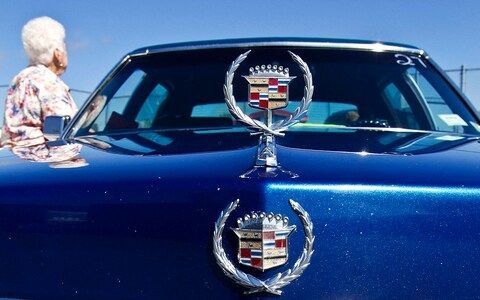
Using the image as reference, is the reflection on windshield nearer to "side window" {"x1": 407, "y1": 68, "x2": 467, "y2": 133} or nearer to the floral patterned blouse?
"side window" {"x1": 407, "y1": 68, "x2": 467, "y2": 133}

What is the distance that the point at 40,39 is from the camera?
14.5 ft

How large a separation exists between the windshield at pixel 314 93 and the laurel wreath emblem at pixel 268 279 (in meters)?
1.16

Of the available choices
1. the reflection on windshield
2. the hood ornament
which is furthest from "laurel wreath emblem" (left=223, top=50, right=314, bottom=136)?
the reflection on windshield

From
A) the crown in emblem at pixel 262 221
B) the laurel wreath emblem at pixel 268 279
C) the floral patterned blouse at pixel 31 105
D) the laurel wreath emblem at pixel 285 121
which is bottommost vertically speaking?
the laurel wreath emblem at pixel 268 279

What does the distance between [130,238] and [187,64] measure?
1477mm

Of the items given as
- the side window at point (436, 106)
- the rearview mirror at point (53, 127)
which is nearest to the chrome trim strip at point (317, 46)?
the side window at point (436, 106)

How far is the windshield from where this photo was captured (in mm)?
2820

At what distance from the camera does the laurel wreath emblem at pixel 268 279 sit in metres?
1.52

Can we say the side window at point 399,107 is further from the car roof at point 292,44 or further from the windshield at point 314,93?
the car roof at point 292,44

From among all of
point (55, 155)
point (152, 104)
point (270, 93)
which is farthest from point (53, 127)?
point (270, 93)

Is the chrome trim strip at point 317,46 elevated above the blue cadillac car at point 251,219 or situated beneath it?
elevated above

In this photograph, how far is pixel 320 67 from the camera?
Answer: 292 cm

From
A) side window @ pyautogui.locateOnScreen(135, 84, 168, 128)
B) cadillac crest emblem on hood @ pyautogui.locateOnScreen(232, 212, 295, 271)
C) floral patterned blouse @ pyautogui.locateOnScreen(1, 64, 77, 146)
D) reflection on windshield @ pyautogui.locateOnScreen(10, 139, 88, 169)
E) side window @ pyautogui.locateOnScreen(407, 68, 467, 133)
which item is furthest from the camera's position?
floral patterned blouse @ pyautogui.locateOnScreen(1, 64, 77, 146)

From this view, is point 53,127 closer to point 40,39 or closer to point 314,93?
point 314,93
